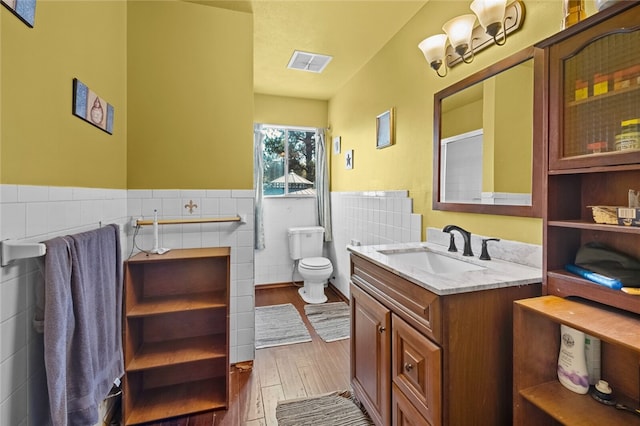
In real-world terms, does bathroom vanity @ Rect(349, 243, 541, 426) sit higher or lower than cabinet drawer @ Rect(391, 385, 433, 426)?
higher

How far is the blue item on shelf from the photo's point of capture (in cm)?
91

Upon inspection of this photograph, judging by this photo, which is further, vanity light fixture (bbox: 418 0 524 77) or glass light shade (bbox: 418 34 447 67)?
glass light shade (bbox: 418 34 447 67)

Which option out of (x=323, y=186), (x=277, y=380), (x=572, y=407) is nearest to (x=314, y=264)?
(x=323, y=186)

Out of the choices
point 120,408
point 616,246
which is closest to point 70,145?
point 120,408

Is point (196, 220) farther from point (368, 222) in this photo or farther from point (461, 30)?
point (461, 30)

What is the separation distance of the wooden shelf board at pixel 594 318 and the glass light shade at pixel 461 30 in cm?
130

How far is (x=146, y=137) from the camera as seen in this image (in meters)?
1.92

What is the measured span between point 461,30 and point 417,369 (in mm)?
1651

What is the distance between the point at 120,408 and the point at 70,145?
1.53 m

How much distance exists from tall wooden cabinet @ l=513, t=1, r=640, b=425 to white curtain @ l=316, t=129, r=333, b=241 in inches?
113

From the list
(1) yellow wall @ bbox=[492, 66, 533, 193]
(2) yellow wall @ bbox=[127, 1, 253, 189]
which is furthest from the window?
(1) yellow wall @ bbox=[492, 66, 533, 193]

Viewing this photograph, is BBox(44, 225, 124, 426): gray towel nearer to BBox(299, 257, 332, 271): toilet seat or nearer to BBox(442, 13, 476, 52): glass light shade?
BBox(442, 13, 476, 52): glass light shade

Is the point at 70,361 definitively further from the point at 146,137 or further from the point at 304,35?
the point at 304,35

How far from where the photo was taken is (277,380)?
6.59 ft
